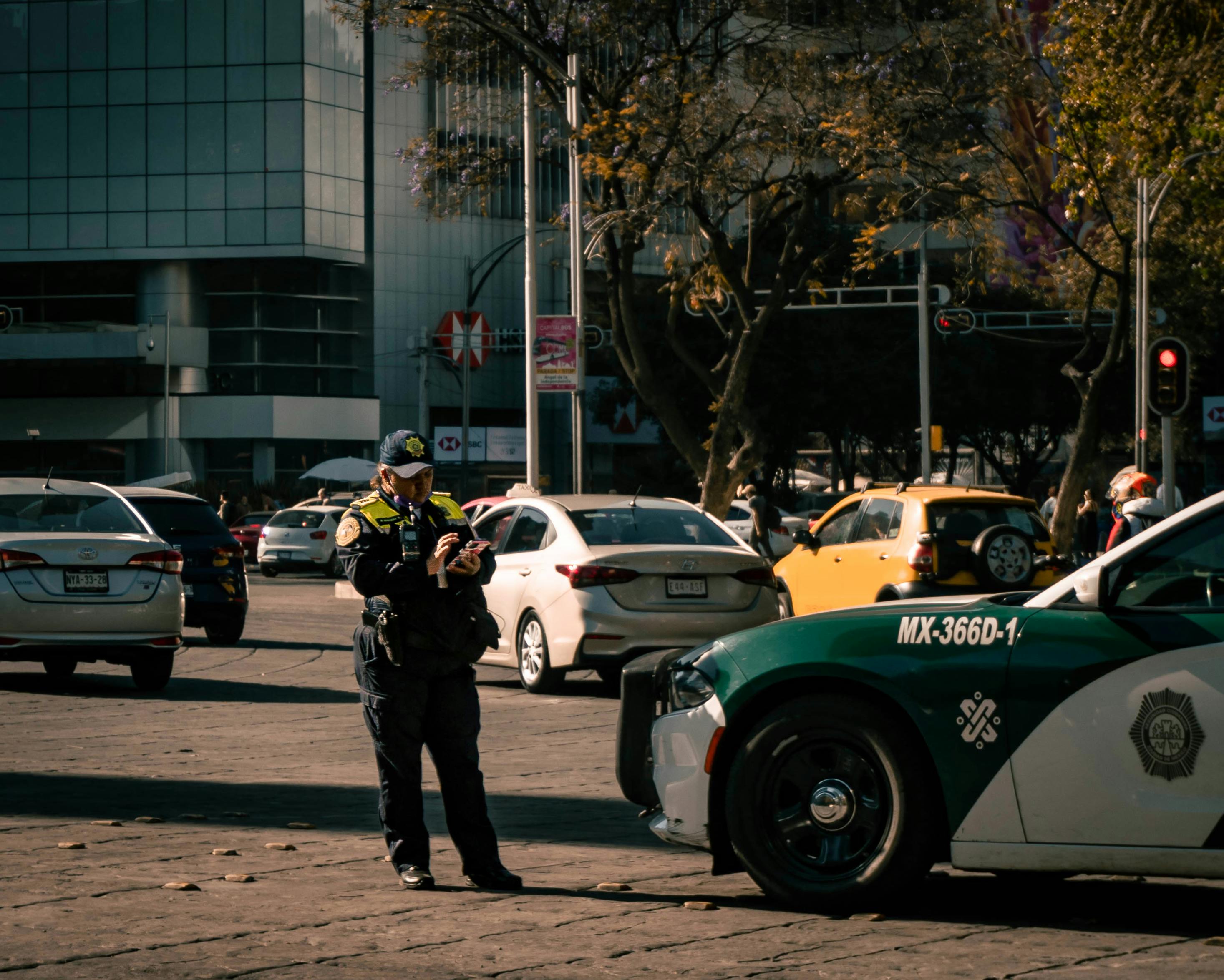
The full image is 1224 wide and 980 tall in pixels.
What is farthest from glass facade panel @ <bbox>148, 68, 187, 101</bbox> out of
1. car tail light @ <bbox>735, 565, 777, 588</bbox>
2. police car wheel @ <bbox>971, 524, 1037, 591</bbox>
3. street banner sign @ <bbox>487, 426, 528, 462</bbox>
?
car tail light @ <bbox>735, 565, 777, 588</bbox>

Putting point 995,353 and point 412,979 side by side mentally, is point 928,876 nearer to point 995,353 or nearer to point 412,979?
point 412,979

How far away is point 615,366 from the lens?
62844 mm

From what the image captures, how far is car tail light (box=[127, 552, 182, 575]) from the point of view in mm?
14609

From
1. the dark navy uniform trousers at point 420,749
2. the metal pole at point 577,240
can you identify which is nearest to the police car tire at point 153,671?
the dark navy uniform trousers at point 420,749

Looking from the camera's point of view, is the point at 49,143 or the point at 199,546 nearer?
the point at 199,546

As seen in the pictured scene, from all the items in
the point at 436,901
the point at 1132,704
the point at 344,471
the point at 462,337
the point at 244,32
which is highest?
the point at 244,32

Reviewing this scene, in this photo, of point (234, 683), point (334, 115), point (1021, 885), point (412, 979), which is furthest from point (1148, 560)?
point (334, 115)

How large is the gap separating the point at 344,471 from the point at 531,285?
29962mm

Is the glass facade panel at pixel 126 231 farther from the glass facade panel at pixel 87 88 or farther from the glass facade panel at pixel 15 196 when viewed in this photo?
the glass facade panel at pixel 87 88

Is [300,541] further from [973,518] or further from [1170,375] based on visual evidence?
[973,518]

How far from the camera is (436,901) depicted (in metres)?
6.70

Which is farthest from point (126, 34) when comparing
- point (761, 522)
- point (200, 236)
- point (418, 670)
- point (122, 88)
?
point (418, 670)

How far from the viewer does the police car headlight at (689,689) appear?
663cm

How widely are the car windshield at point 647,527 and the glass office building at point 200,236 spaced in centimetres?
4520
